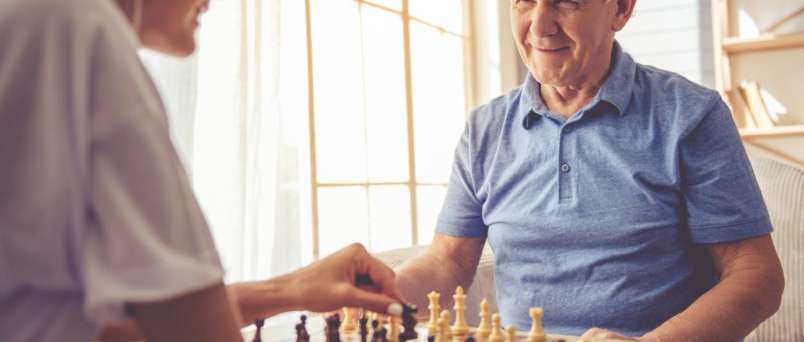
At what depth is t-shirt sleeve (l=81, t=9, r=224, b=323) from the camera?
1.95 feet

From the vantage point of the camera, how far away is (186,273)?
0.61 metres

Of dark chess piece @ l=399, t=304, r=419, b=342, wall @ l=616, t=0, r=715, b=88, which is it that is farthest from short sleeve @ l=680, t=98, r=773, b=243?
wall @ l=616, t=0, r=715, b=88

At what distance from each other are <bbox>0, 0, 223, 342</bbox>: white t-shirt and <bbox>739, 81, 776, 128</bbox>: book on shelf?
387 centimetres

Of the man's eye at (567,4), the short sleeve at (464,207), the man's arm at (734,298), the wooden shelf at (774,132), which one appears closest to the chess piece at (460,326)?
the man's arm at (734,298)

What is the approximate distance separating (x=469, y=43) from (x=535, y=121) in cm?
276

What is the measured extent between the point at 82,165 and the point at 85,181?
0.01 meters

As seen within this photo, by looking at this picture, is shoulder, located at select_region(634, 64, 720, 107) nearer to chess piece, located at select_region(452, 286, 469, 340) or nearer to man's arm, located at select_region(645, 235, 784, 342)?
man's arm, located at select_region(645, 235, 784, 342)

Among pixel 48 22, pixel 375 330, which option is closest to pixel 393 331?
pixel 375 330

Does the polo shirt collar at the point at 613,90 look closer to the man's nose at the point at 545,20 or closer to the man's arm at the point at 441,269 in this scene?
the man's nose at the point at 545,20

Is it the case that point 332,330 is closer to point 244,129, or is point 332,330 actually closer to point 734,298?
point 734,298

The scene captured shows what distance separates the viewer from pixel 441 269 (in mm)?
1875

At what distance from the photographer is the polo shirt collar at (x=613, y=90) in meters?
1.74

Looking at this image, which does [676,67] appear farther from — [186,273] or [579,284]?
[186,273]

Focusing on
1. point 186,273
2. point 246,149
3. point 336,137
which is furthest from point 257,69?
point 186,273
